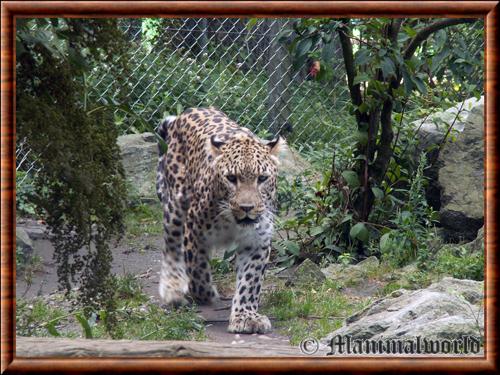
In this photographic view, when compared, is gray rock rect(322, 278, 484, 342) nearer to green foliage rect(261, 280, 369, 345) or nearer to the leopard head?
green foliage rect(261, 280, 369, 345)

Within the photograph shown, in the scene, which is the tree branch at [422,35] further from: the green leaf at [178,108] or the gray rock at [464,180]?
the green leaf at [178,108]

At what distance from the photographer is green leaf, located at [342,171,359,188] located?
6965mm

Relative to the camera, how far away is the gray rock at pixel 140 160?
851cm

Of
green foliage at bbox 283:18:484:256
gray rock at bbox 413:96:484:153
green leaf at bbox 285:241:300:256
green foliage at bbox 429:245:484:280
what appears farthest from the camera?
gray rock at bbox 413:96:484:153

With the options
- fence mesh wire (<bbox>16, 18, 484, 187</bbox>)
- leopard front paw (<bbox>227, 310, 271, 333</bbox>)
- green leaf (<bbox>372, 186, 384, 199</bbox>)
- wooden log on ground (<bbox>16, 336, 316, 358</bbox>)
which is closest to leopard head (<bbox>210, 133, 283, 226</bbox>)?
leopard front paw (<bbox>227, 310, 271, 333</bbox>)

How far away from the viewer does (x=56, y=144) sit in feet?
11.4

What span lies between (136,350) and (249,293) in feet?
9.92

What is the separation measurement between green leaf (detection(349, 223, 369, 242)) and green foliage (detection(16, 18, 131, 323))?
3.25 metres

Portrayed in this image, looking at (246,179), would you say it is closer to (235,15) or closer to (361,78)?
(361,78)

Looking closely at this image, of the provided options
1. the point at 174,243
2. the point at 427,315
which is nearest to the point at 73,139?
the point at 427,315

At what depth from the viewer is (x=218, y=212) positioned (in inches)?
239

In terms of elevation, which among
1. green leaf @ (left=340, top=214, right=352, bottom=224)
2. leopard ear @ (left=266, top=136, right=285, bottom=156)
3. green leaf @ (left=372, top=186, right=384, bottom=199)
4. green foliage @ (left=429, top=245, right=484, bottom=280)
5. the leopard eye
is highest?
leopard ear @ (left=266, top=136, right=285, bottom=156)
